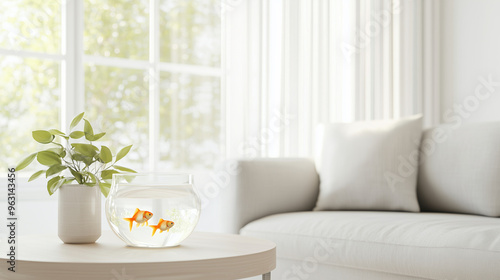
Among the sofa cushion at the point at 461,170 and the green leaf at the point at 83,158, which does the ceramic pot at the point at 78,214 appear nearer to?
the green leaf at the point at 83,158

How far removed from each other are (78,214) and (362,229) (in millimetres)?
986

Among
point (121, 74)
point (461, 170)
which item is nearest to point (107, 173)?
point (461, 170)

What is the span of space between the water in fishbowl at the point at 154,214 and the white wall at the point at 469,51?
2.76 meters

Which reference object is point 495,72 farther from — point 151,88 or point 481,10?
point 151,88

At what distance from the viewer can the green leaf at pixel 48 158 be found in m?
1.51

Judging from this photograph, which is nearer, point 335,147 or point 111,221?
point 111,221

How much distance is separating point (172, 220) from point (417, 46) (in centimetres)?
294

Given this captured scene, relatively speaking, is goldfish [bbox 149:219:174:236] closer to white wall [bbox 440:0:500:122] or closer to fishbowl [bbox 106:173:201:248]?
fishbowl [bbox 106:173:201:248]

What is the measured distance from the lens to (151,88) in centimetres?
357

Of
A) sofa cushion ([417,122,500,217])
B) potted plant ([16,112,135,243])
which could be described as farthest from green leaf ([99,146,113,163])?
sofa cushion ([417,122,500,217])

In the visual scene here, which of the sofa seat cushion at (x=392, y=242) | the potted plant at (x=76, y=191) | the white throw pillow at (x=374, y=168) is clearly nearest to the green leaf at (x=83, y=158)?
the potted plant at (x=76, y=191)

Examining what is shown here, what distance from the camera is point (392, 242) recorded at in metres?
1.92

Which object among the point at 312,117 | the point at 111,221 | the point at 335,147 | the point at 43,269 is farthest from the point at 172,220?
the point at 312,117

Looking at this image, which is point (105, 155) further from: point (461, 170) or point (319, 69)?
point (319, 69)
